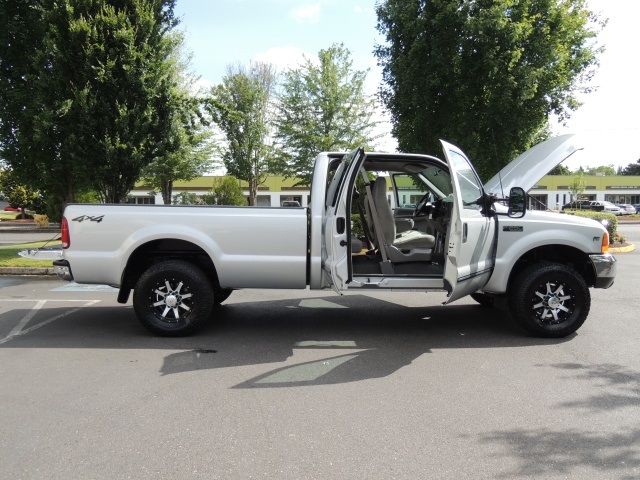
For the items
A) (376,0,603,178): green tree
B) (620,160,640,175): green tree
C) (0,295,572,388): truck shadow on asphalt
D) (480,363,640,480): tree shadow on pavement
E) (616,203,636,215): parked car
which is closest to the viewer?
(480,363,640,480): tree shadow on pavement

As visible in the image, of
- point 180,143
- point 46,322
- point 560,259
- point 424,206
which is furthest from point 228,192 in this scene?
point 560,259

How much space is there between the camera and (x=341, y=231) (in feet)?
18.2

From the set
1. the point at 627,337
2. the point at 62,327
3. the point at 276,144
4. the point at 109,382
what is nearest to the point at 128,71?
the point at 62,327

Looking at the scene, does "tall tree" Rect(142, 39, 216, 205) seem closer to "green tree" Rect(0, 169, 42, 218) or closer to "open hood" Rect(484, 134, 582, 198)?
"open hood" Rect(484, 134, 582, 198)

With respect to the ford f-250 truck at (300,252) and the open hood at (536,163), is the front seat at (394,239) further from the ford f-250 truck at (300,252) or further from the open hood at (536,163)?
the open hood at (536,163)

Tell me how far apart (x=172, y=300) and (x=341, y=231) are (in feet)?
6.80

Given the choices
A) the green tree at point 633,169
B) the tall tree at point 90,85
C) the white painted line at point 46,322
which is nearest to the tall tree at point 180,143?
the tall tree at point 90,85

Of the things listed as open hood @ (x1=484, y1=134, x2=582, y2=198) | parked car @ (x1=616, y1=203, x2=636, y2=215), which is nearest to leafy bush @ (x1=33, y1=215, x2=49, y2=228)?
open hood @ (x1=484, y1=134, x2=582, y2=198)

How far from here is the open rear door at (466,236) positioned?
5.14m

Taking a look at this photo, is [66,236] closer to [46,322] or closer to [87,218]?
[87,218]

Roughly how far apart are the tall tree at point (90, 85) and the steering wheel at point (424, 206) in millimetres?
7659

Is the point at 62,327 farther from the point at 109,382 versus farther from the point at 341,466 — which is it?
the point at 341,466

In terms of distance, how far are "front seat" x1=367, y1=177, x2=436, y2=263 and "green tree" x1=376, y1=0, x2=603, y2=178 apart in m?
7.82

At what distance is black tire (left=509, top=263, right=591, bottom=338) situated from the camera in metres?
5.71
